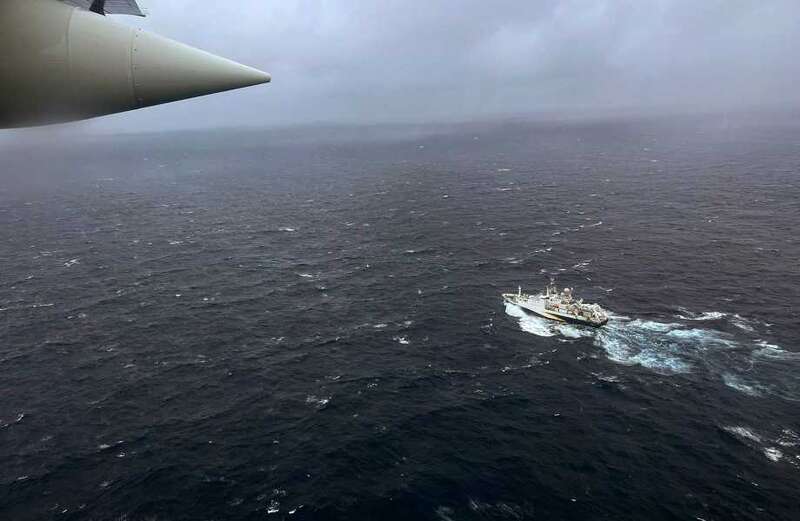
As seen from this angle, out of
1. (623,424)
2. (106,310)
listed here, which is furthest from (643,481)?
(106,310)

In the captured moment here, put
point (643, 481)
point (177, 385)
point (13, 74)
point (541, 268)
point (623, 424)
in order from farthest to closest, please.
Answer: point (541, 268) → point (177, 385) → point (623, 424) → point (643, 481) → point (13, 74)

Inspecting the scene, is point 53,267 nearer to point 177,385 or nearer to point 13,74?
point 177,385

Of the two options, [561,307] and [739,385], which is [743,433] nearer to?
[739,385]

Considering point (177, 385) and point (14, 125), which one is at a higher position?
point (14, 125)

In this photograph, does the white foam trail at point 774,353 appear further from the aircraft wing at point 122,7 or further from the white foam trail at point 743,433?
the aircraft wing at point 122,7

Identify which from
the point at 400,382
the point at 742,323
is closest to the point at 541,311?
the point at 400,382

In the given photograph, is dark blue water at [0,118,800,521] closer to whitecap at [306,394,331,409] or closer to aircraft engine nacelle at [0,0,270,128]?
whitecap at [306,394,331,409]

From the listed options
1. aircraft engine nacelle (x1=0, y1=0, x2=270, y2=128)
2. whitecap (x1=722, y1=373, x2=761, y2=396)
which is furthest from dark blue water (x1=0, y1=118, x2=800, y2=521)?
aircraft engine nacelle (x1=0, y1=0, x2=270, y2=128)

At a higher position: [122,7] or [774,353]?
[122,7]
